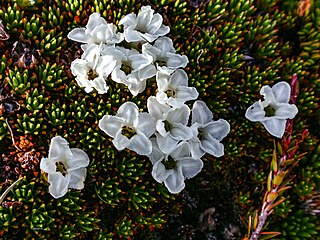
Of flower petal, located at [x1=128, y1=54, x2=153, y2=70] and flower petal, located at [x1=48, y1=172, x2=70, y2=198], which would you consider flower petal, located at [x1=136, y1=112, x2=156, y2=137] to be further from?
flower petal, located at [x1=48, y1=172, x2=70, y2=198]

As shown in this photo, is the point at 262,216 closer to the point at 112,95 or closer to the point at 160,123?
the point at 160,123

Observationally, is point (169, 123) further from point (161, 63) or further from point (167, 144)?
point (161, 63)

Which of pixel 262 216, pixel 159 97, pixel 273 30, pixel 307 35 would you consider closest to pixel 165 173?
pixel 159 97

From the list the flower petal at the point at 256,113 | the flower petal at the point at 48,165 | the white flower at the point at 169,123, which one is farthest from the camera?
the flower petal at the point at 256,113

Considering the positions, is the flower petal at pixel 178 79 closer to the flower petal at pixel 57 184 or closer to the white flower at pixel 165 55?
the white flower at pixel 165 55

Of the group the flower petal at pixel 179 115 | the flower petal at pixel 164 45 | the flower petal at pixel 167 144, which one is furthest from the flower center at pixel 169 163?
the flower petal at pixel 164 45

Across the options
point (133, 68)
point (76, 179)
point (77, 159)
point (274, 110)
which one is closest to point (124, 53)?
point (133, 68)

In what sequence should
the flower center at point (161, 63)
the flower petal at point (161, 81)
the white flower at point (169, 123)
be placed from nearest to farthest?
the white flower at point (169, 123)
the flower petal at point (161, 81)
the flower center at point (161, 63)
